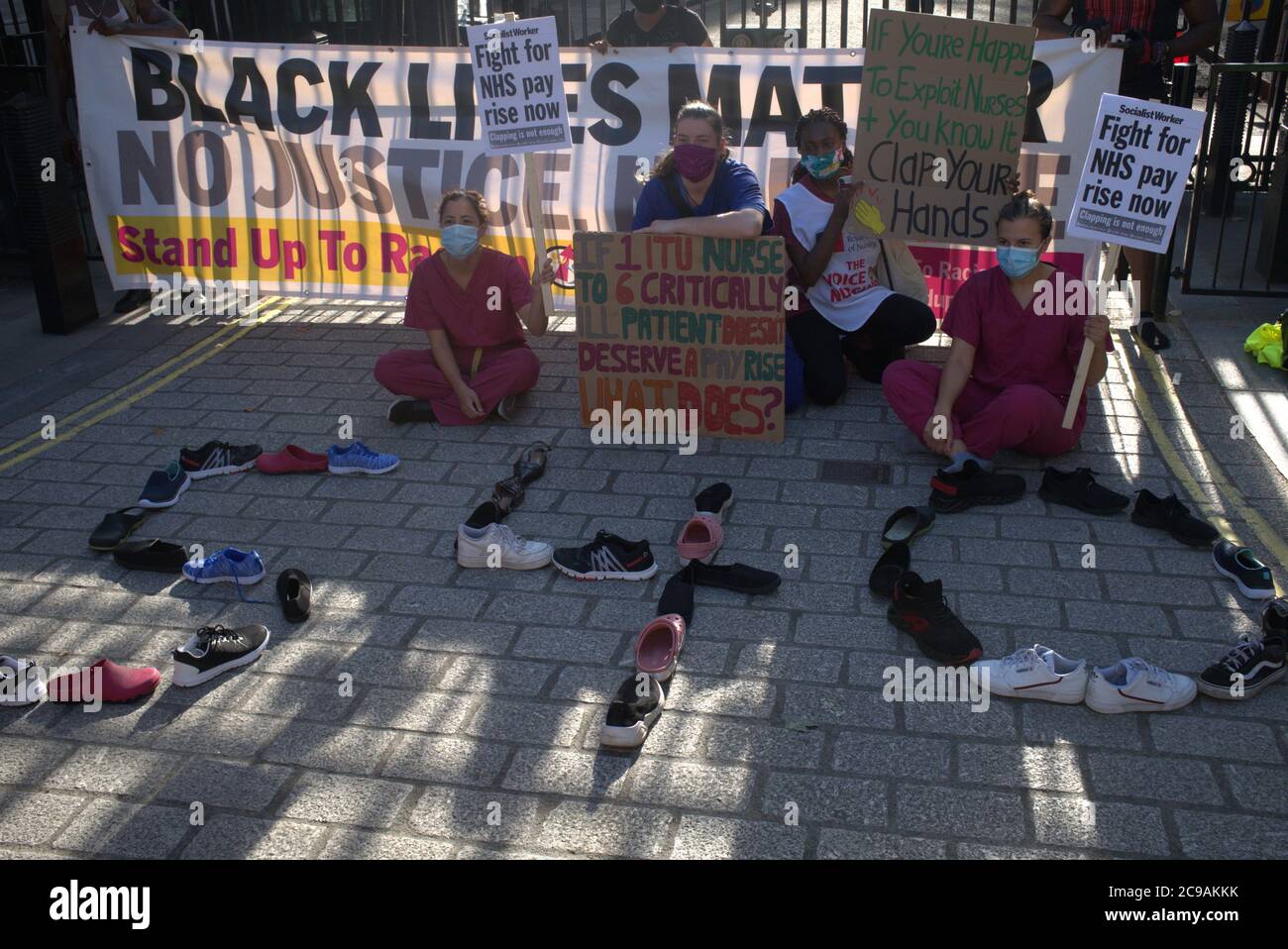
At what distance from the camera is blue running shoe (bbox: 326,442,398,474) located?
20.7 feet

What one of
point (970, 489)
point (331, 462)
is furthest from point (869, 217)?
point (331, 462)

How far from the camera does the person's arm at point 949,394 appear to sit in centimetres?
603

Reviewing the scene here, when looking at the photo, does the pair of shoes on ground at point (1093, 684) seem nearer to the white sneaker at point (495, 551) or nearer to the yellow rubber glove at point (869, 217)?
the white sneaker at point (495, 551)

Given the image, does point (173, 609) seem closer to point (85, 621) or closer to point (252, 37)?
point (85, 621)

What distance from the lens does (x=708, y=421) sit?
21.6 ft

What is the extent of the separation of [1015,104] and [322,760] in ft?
17.0

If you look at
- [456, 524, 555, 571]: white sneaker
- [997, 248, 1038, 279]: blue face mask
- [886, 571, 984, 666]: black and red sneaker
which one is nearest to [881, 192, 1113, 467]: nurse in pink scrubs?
[997, 248, 1038, 279]: blue face mask

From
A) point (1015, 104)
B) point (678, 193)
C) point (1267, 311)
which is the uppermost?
point (1015, 104)

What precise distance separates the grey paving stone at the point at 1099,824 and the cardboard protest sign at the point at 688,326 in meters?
3.06

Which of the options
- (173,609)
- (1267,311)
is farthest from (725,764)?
(1267,311)

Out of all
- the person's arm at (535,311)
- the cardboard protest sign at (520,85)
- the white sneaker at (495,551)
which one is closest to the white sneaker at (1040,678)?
the white sneaker at (495,551)

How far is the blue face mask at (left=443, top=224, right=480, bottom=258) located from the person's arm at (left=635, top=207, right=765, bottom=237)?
0.98 meters

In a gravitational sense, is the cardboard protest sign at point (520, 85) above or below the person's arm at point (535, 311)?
above

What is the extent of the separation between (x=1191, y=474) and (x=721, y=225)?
267cm
